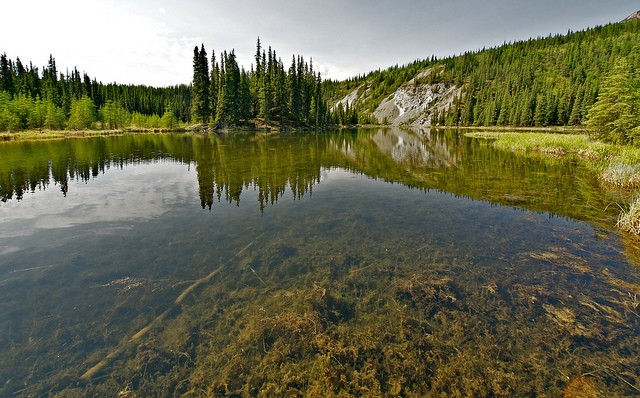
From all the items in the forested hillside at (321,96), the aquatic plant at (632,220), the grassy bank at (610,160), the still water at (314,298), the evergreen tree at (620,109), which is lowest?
the still water at (314,298)

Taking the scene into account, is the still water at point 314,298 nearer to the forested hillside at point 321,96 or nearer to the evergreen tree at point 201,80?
the forested hillside at point 321,96

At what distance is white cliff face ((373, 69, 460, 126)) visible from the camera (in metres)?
168

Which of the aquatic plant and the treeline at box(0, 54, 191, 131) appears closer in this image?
the aquatic plant

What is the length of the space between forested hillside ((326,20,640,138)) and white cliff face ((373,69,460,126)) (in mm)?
4792

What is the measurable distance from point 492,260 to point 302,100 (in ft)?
309

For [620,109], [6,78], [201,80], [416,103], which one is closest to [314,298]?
[620,109]

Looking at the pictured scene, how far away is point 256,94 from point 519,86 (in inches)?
4363

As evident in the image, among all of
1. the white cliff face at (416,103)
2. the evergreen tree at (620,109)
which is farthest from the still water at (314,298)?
the white cliff face at (416,103)

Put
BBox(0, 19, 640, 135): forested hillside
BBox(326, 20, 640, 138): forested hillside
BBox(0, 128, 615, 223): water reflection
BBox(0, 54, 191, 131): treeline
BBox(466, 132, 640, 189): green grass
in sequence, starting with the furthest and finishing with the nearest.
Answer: BBox(326, 20, 640, 138): forested hillside → BBox(0, 54, 191, 131): treeline → BBox(0, 19, 640, 135): forested hillside → BBox(466, 132, 640, 189): green grass → BBox(0, 128, 615, 223): water reflection

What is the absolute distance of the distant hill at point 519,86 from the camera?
97.2 meters

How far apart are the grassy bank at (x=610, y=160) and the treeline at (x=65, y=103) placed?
285 feet

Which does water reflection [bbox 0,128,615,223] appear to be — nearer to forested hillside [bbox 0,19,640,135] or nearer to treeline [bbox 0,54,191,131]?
forested hillside [bbox 0,19,640,135]

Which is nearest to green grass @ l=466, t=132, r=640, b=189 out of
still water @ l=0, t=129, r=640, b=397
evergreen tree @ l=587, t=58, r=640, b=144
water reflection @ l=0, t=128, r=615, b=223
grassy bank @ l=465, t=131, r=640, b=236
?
grassy bank @ l=465, t=131, r=640, b=236

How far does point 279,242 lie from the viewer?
9.46 m
